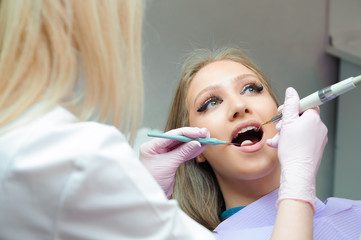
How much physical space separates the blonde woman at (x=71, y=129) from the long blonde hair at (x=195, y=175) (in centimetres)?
80

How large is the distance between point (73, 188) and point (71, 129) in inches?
4.1

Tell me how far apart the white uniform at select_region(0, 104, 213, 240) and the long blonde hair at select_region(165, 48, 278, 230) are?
85 centimetres

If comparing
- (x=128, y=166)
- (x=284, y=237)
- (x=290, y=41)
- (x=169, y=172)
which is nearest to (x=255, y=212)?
(x=169, y=172)

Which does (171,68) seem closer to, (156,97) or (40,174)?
(156,97)

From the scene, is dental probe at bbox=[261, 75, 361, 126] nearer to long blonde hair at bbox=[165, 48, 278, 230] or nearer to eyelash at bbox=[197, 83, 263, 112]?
eyelash at bbox=[197, 83, 263, 112]

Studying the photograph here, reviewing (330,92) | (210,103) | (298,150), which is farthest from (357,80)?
(210,103)

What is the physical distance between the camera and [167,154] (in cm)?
142

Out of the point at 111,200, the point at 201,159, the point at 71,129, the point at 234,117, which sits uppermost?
the point at 234,117

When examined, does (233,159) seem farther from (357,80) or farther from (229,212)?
(357,80)

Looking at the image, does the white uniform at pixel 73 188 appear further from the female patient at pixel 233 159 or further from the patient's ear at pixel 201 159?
the patient's ear at pixel 201 159

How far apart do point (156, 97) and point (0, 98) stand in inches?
56.6

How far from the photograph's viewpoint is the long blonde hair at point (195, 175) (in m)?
1.59

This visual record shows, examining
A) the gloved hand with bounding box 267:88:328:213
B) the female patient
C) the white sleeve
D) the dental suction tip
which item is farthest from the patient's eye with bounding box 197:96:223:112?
the white sleeve

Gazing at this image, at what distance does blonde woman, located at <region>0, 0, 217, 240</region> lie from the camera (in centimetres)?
68
